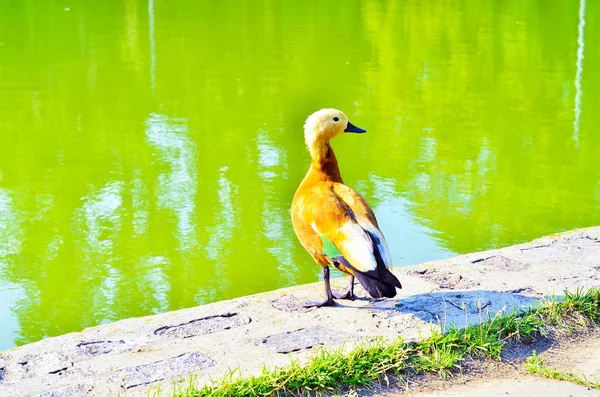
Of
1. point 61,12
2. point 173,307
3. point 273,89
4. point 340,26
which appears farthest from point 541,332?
point 61,12

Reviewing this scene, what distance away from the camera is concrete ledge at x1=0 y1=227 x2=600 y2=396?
333cm

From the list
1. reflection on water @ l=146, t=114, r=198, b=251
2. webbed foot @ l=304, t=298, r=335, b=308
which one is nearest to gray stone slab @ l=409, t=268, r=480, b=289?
webbed foot @ l=304, t=298, r=335, b=308

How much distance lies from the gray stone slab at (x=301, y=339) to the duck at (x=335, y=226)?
254 mm

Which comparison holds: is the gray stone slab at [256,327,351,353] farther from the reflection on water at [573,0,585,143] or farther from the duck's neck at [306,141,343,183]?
the reflection on water at [573,0,585,143]

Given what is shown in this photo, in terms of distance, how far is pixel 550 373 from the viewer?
3.36 metres

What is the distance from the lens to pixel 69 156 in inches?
291

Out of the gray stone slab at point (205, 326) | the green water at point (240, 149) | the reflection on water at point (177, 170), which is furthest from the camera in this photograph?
the reflection on water at point (177, 170)

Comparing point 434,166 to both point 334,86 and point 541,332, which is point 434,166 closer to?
point 334,86

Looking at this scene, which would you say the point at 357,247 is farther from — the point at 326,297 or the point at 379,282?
the point at 326,297

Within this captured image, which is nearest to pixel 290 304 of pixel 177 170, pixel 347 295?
pixel 347 295

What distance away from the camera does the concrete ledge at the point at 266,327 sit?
3.33 meters

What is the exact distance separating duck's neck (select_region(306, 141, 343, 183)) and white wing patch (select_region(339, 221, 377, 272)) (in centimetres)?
49

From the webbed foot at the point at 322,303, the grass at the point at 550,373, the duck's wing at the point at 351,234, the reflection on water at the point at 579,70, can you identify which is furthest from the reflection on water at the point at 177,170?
the reflection on water at the point at 579,70

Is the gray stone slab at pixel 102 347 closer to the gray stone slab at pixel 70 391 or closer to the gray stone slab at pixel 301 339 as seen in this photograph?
the gray stone slab at pixel 70 391
